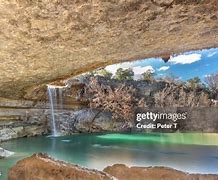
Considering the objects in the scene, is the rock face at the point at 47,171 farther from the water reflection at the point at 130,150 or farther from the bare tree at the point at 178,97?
the bare tree at the point at 178,97

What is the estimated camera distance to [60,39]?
1.61 meters

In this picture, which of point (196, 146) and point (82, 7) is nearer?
point (82, 7)

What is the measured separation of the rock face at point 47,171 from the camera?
2.23m

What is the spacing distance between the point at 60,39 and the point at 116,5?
51 centimetres

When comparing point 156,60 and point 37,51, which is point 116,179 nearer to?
point 156,60

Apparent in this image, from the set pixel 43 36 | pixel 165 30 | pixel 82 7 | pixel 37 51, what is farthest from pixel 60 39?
pixel 165 30

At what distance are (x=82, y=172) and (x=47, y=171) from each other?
0.88ft

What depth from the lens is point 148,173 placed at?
2.20m

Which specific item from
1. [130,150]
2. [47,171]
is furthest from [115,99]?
[47,171]

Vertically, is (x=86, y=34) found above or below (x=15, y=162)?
above

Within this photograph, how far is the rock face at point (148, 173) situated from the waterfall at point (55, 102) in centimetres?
57

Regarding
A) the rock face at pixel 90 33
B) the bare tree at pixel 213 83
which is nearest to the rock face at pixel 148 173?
the bare tree at pixel 213 83

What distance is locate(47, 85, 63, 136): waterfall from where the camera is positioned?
247cm

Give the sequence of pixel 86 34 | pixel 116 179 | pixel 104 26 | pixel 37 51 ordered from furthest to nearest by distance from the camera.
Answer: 1. pixel 116 179
2. pixel 37 51
3. pixel 86 34
4. pixel 104 26
